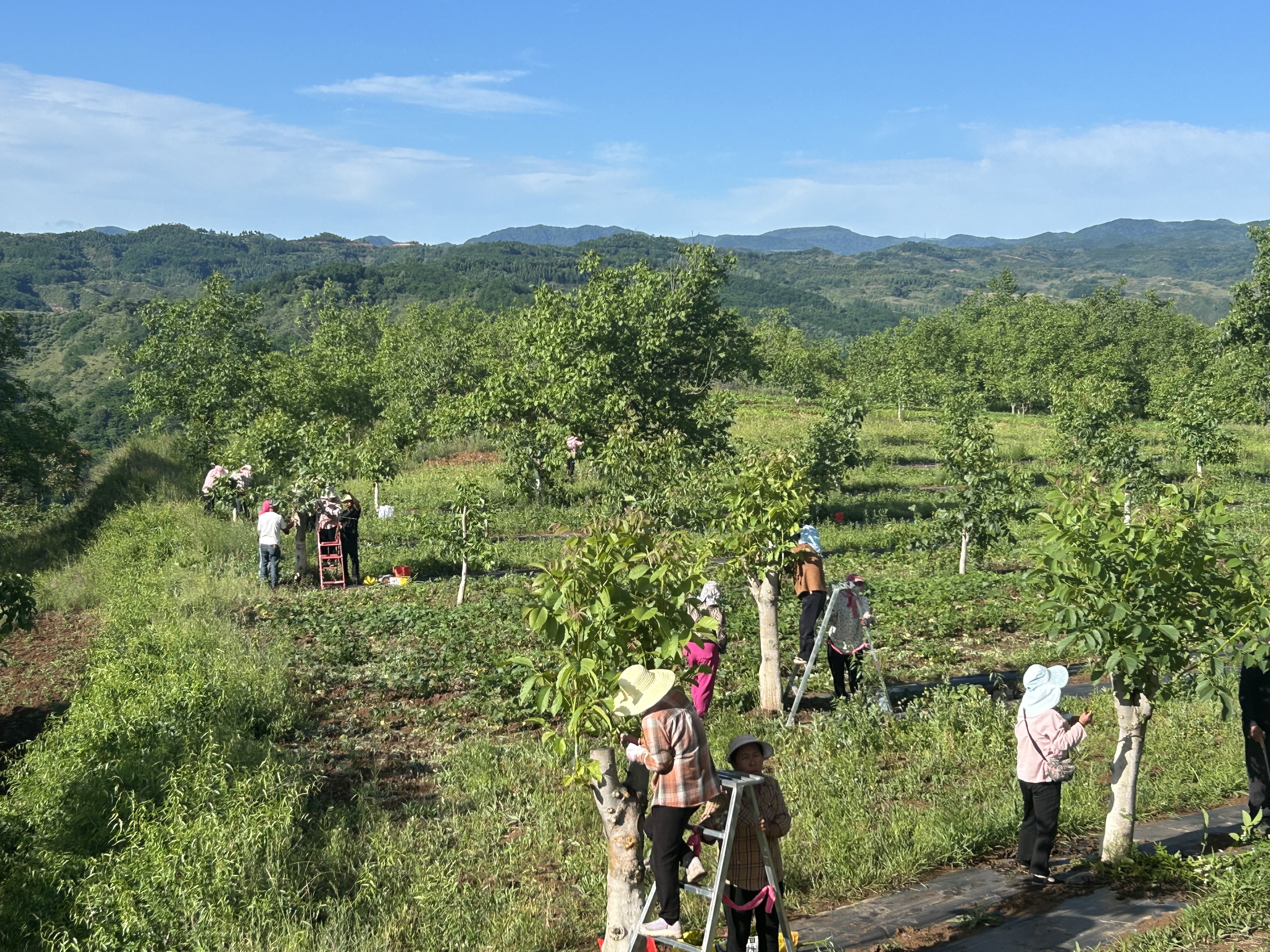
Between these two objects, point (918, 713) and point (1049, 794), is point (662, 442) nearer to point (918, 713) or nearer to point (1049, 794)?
point (918, 713)

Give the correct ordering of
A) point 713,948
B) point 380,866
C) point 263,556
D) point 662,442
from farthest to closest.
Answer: point 263,556
point 662,442
point 380,866
point 713,948

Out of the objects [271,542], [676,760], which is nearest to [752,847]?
[676,760]

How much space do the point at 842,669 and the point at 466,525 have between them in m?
7.34

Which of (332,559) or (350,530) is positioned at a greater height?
(350,530)

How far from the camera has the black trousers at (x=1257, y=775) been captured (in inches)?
287

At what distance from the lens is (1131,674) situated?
6.44 meters

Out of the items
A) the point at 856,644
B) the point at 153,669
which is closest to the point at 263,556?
the point at 153,669

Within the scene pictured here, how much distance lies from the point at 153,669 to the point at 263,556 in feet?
22.7

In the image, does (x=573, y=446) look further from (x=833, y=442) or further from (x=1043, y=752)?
(x=1043, y=752)

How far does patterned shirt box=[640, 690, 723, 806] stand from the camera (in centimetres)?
514

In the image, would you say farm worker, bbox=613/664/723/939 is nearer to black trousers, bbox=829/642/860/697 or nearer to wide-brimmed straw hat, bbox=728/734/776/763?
wide-brimmed straw hat, bbox=728/734/776/763

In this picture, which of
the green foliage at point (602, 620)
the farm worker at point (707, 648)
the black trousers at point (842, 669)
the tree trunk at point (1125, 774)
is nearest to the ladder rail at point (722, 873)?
the green foliage at point (602, 620)

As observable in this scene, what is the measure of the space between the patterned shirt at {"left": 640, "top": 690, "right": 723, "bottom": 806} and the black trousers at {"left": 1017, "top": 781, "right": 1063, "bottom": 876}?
2688mm

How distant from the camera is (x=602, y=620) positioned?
5.27m
